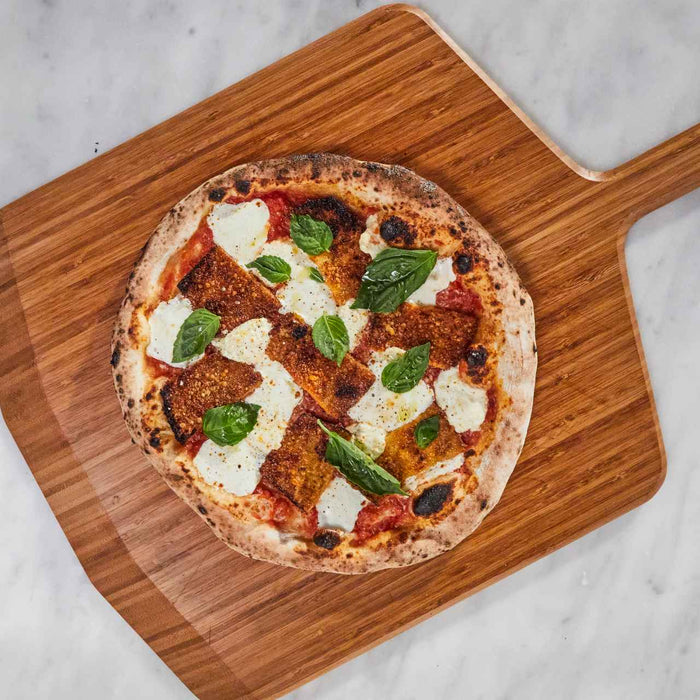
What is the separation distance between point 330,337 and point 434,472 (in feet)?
2.23

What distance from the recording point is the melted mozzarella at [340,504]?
2871mm

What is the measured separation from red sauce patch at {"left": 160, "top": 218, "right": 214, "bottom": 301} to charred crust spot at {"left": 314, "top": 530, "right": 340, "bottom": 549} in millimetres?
1124

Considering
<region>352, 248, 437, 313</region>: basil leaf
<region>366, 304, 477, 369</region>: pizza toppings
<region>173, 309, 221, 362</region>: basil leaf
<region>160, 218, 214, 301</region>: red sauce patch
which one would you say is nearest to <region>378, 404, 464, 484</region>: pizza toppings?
<region>366, 304, 477, 369</region>: pizza toppings

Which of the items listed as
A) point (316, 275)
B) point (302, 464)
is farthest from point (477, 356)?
point (302, 464)

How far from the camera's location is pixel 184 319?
9.30 feet

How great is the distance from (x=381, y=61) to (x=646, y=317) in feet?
5.25

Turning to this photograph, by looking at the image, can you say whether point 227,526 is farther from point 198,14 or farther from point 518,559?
point 198,14

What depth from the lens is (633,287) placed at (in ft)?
10.5

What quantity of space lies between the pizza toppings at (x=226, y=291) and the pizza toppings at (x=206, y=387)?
156 mm

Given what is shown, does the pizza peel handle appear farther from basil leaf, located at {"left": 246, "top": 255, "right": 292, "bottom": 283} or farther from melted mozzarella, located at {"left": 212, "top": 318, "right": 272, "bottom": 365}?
melted mozzarella, located at {"left": 212, "top": 318, "right": 272, "bottom": 365}

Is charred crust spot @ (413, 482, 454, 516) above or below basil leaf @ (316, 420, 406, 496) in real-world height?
below

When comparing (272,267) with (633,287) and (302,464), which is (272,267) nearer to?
(302,464)

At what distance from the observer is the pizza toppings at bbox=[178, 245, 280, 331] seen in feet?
9.34

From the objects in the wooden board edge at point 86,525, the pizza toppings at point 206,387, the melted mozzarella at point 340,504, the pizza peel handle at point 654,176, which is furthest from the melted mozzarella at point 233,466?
the pizza peel handle at point 654,176
